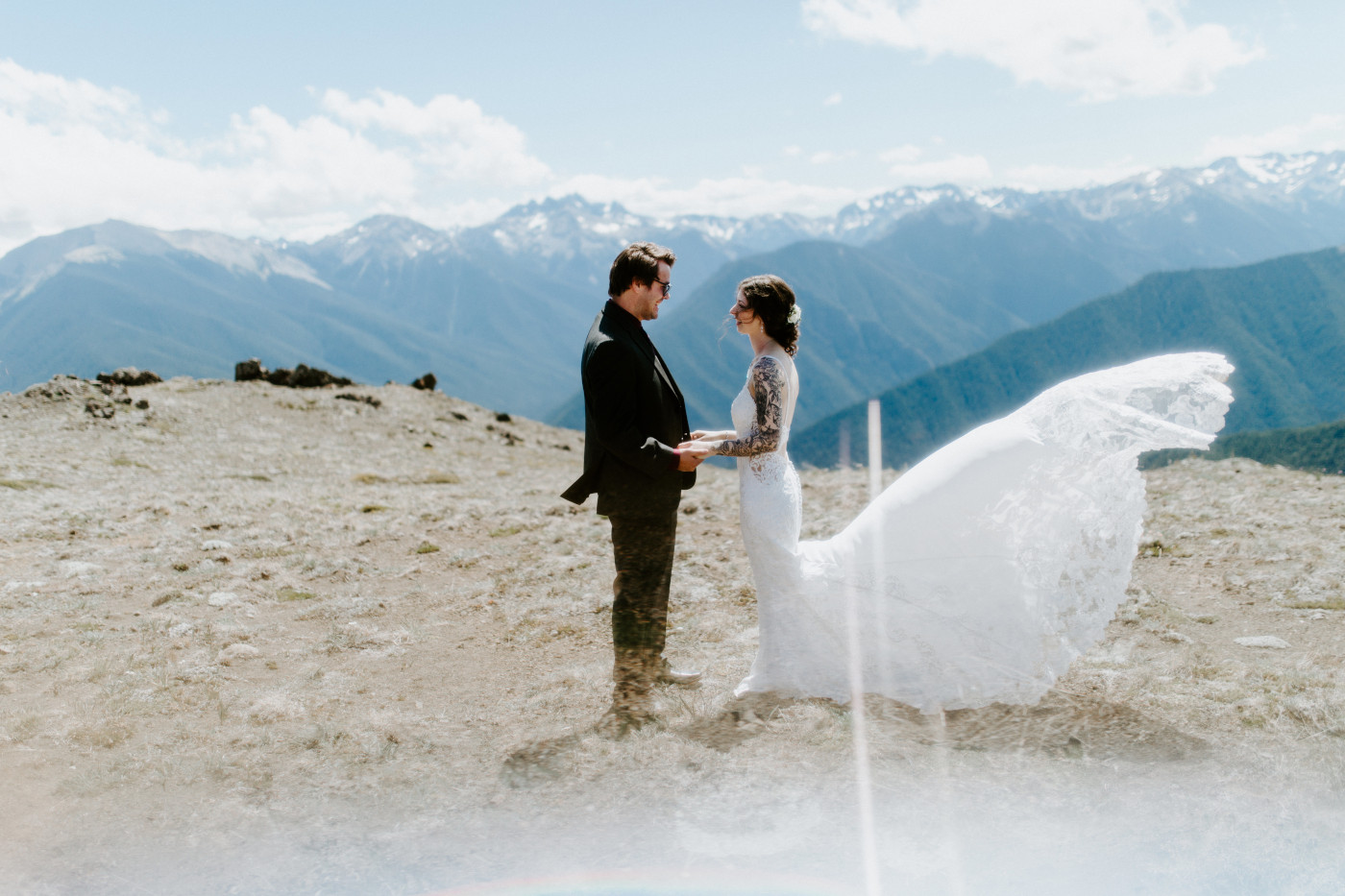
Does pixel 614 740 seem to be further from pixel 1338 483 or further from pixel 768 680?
pixel 1338 483

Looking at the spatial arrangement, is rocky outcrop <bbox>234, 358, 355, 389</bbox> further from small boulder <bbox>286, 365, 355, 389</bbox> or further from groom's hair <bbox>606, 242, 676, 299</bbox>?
groom's hair <bbox>606, 242, 676, 299</bbox>

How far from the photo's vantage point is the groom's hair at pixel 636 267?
587 cm

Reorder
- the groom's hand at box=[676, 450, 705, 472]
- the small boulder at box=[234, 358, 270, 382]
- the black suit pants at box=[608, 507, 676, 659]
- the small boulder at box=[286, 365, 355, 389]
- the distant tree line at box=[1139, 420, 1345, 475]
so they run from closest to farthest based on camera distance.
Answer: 1. the groom's hand at box=[676, 450, 705, 472]
2. the black suit pants at box=[608, 507, 676, 659]
3. the small boulder at box=[234, 358, 270, 382]
4. the small boulder at box=[286, 365, 355, 389]
5. the distant tree line at box=[1139, 420, 1345, 475]

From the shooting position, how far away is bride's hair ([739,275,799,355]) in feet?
18.9

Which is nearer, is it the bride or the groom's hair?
the bride

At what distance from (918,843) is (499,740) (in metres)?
3.06

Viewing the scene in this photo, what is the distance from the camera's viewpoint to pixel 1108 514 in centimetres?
595

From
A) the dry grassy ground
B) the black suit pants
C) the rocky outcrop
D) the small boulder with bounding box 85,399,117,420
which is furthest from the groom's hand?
the rocky outcrop

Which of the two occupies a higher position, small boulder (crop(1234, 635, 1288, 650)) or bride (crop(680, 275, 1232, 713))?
bride (crop(680, 275, 1232, 713))

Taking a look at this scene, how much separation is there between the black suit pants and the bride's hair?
1594mm

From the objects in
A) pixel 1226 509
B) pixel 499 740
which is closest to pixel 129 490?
pixel 499 740

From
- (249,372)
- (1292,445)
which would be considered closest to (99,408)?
(249,372)

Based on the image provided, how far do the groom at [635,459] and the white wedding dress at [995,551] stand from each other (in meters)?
0.66

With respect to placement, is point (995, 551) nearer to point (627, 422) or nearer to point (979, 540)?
point (979, 540)
